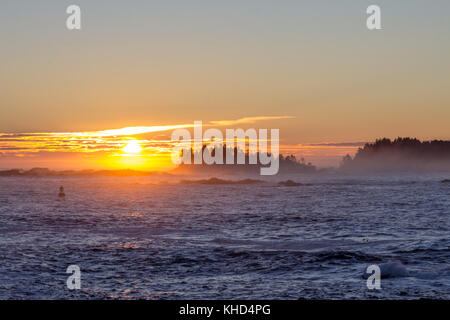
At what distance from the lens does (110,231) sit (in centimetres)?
3316

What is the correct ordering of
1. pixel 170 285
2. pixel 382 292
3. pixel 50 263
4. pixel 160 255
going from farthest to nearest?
pixel 160 255 → pixel 50 263 → pixel 170 285 → pixel 382 292

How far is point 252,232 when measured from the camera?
33344 millimetres

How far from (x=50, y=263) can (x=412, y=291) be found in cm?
1363
